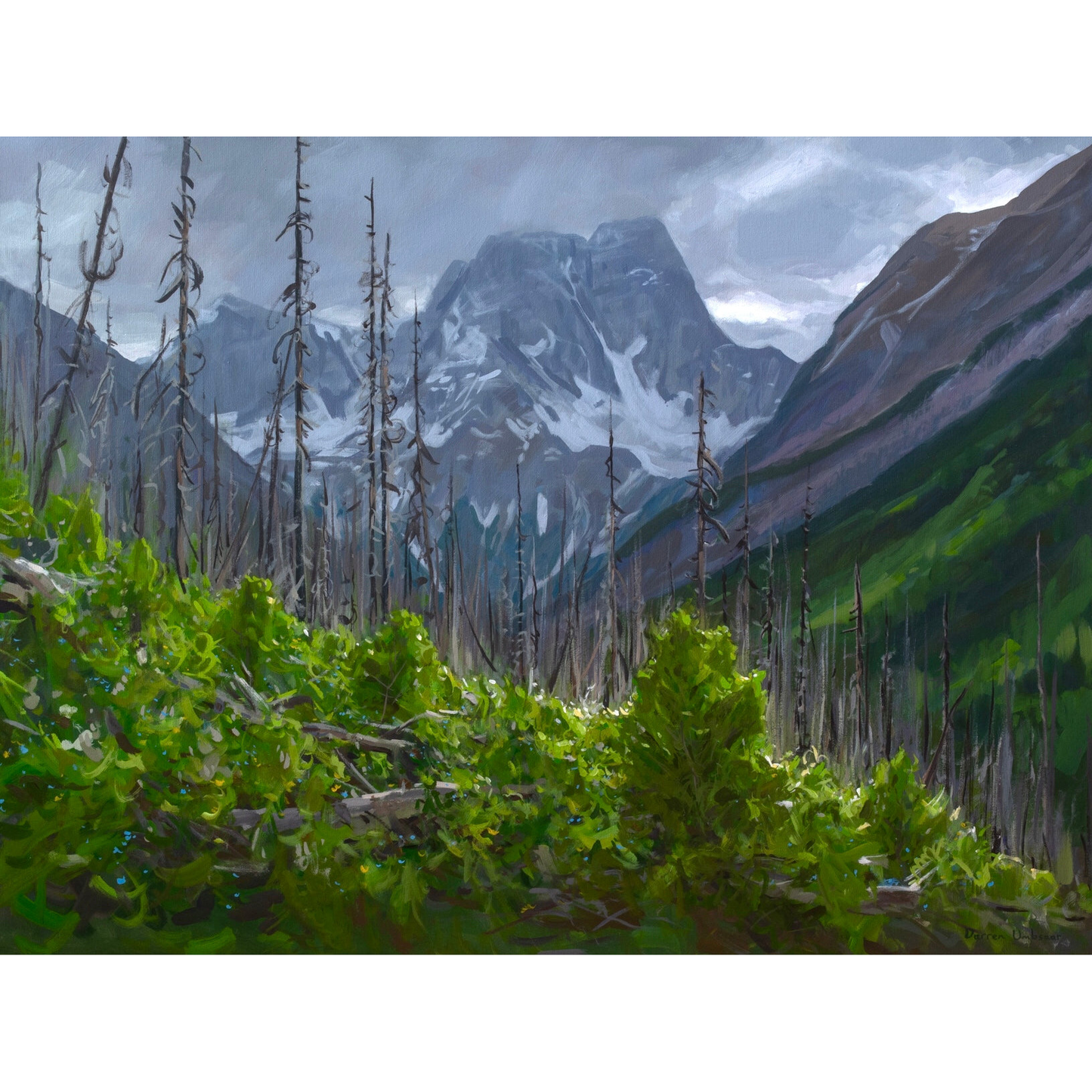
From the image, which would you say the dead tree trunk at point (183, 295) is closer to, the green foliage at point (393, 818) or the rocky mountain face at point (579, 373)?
the green foliage at point (393, 818)

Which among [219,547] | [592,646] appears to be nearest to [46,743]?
[219,547]

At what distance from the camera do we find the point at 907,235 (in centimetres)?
376

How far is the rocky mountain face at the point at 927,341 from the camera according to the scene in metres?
Answer: 3.72

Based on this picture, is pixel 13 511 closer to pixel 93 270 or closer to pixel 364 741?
pixel 93 270

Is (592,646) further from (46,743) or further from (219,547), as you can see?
(46,743)

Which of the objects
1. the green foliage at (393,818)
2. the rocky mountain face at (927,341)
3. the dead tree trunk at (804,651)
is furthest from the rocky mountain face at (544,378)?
the green foliage at (393,818)

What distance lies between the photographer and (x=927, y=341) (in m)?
3.79

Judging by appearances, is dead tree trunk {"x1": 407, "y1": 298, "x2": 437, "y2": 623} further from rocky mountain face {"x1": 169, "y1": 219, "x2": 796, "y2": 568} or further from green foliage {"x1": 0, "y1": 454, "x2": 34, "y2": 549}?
green foliage {"x1": 0, "y1": 454, "x2": 34, "y2": 549}

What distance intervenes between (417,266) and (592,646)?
1845mm
